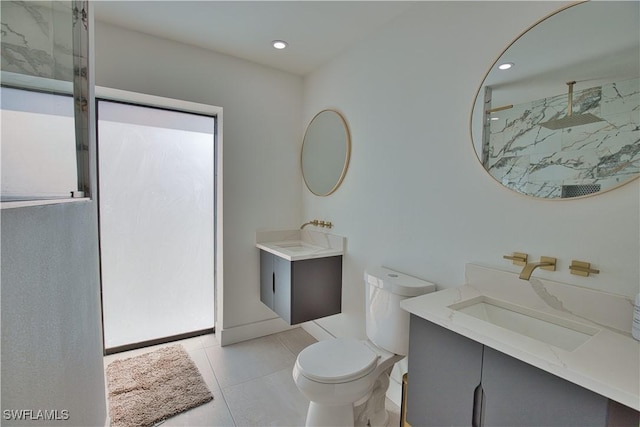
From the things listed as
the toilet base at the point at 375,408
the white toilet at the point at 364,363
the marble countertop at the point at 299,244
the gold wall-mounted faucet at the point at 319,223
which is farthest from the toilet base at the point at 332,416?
the gold wall-mounted faucet at the point at 319,223

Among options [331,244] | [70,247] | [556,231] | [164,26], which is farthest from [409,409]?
[164,26]

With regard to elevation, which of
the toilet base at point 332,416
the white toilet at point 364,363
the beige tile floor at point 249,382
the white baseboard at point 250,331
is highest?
the white toilet at point 364,363

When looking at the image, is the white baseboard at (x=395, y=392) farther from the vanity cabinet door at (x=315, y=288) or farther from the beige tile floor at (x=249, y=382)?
the vanity cabinet door at (x=315, y=288)

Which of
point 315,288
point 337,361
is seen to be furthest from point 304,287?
point 337,361

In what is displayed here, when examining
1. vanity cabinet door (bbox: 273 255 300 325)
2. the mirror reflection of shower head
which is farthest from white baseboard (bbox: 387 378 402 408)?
the mirror reflection of shower head

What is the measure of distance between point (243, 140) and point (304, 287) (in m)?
1.39

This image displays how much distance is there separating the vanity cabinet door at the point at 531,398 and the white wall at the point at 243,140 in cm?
208

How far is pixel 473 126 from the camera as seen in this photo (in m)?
1.44

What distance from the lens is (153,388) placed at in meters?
1.97

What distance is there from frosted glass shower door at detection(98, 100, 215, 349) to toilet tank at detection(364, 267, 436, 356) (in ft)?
5.58

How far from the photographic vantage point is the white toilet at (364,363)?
4.59 feet

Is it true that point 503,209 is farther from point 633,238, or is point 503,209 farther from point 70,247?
point 70,247

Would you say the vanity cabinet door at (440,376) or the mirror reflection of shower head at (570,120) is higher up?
the mirror reflection of shower head at (570,120)

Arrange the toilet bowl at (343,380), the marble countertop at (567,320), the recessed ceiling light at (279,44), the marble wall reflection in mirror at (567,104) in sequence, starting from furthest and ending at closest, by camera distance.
Result: 1. the recessed ceiling light at (279,44)
2. the toilet bowl at (343,380)
3. the marble wall reflection in mirror at (567,104)
4. the marble countertop at (567,320)
